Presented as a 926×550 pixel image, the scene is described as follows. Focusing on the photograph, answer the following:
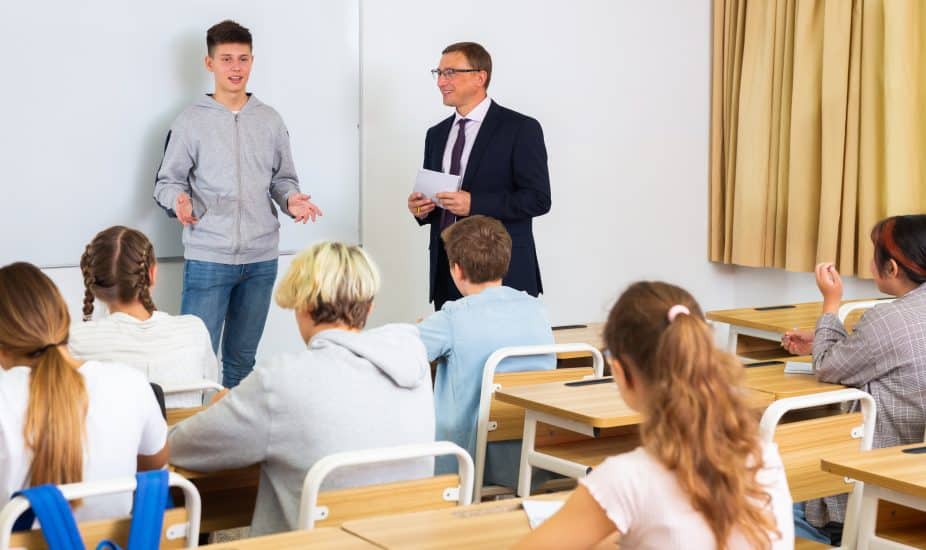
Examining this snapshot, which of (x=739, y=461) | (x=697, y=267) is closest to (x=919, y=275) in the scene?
(x=739, y=461)

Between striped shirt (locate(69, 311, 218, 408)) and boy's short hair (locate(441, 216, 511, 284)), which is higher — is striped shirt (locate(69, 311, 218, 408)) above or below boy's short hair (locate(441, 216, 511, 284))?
below

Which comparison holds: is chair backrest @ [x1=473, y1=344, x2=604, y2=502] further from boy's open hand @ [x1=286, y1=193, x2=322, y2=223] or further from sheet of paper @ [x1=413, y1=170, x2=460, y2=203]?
boy's open hand @ [x1=286, y1=193, x2=322, y2=223]

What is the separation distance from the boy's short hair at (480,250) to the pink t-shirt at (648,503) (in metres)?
1.87

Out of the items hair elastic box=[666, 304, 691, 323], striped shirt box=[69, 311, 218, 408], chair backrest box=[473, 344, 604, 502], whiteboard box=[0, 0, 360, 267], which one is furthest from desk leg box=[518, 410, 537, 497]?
whiteboard box=[0, 0, 360, 267]

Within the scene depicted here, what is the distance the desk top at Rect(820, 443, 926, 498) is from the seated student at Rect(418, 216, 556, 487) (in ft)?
3.63

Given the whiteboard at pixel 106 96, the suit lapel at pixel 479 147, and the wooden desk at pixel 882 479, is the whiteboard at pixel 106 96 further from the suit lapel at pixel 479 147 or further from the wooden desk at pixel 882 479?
the wooden desk at pixel 882 479

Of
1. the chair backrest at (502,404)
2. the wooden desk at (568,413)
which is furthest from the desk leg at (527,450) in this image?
the chair backrest at (502,404)

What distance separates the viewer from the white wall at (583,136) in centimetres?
569

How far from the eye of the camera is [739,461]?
154 centimetres

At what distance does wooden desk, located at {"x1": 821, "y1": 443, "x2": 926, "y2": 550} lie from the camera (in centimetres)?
215

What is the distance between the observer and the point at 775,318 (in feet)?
15.0

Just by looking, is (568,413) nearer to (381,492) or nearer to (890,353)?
(381,492)

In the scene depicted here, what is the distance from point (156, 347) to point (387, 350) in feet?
2.91

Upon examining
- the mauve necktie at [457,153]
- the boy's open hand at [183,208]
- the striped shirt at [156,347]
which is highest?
the mauve necktie at [457,153]
